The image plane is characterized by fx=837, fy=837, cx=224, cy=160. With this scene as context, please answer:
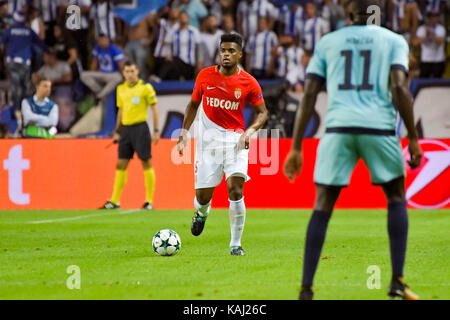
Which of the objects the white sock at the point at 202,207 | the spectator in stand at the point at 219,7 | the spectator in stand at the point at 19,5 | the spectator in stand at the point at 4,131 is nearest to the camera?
the white sock at the point at 202,207

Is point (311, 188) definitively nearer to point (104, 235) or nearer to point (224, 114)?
point (104, 235)

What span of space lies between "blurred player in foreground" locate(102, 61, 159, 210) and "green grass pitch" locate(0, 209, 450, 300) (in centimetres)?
143

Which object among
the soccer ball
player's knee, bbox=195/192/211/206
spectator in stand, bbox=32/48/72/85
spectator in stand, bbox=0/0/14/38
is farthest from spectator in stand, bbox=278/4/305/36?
the soccer ball

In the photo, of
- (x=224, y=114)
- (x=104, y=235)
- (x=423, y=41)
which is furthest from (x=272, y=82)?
(x=224, y=114)

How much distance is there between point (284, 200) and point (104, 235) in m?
5.48

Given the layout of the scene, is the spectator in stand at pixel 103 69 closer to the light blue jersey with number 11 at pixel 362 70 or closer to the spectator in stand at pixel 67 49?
the spectator in stand at pixel 67 49

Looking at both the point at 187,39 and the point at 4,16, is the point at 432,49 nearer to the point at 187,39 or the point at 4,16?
the point at 187,39

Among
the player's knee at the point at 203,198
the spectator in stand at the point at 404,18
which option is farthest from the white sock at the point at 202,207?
the spectator in stand at the point at 404,18

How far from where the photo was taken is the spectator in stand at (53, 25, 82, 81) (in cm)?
1895

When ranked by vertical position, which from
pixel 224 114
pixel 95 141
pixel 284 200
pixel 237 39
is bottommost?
pixel 284 200

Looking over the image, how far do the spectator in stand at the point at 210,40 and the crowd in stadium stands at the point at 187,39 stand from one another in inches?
0.9

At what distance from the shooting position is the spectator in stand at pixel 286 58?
720 inches

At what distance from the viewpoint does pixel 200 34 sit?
18797 millimetres

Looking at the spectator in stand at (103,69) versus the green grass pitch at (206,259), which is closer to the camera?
the green grass pitch at (206,259)
